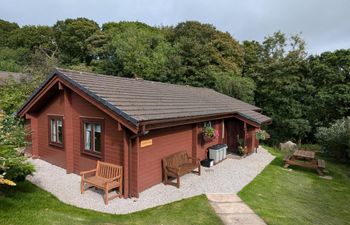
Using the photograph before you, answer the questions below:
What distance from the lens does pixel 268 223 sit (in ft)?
21.6

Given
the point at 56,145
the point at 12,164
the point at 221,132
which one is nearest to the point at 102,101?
the point at 12,164

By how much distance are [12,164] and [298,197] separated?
9.03m

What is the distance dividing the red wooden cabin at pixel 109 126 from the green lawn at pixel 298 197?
330 centimetres

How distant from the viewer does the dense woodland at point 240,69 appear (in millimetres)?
23469

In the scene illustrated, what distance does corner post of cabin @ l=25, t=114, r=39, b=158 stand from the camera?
40.1ft

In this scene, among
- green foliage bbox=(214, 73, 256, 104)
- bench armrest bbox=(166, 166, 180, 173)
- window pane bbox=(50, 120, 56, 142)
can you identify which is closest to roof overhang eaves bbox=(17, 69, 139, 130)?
window pane bbox=(50, 120, 56, 142)

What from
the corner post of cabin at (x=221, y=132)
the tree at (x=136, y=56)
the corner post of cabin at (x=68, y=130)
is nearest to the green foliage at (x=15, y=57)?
the tree at (x=136, y=56)

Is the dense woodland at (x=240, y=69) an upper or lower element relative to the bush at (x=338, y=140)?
upper

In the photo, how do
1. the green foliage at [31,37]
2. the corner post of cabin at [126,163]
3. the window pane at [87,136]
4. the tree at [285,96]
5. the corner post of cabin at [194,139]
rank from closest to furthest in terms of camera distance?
the corner post of cabin at [126,163]
the window pane at [87,136]
the corner post of cabin at [194,139]
the tree at [285,96]
the green foliage at [31,37]

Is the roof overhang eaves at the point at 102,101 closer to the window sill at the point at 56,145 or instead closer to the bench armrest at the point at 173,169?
the bench armrest at the point at 173,169

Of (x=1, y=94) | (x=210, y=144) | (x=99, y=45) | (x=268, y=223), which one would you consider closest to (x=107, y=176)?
(x=268, y=223)

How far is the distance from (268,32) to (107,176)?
34.2 meters

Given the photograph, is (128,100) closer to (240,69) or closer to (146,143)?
(146,143)

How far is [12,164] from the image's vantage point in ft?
21.5
